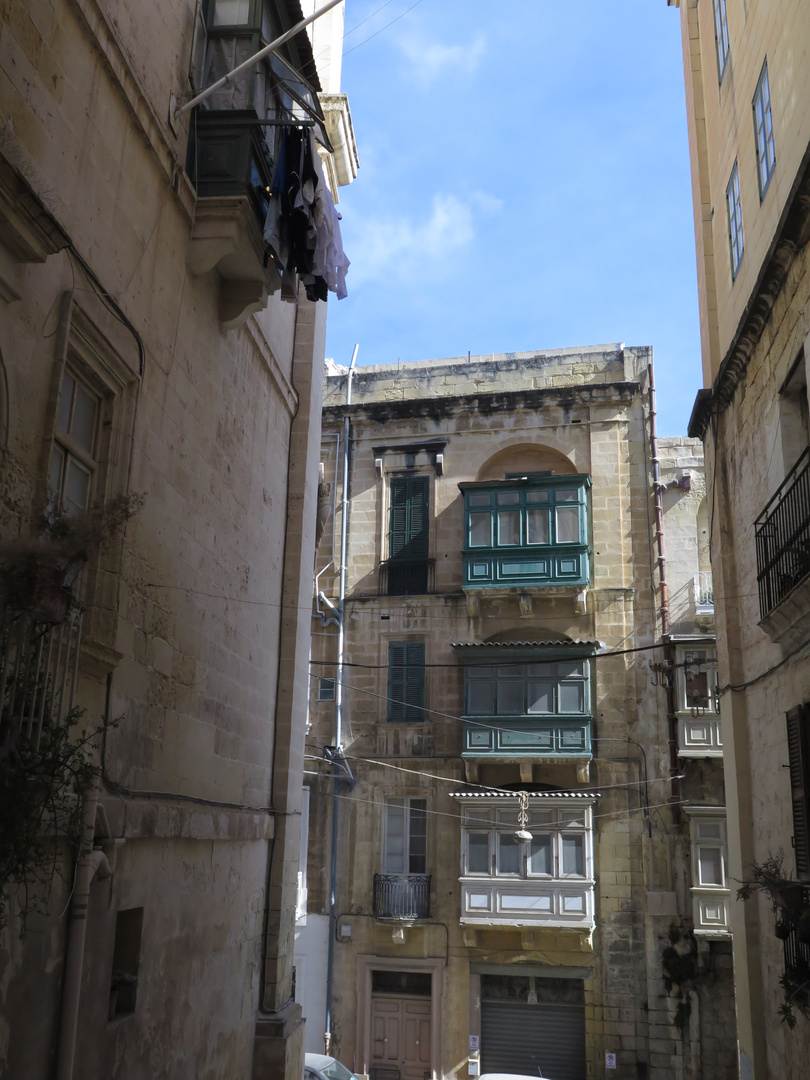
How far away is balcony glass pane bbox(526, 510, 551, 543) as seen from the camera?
22672 mm

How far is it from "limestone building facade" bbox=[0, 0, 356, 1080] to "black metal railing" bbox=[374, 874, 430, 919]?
11.1m

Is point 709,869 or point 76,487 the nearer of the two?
point 76,487

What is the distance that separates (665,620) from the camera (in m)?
22.0

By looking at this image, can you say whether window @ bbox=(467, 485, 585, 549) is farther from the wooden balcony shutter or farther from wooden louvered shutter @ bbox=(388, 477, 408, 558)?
wooden louvered shutter @ bbox=(388, 477, 408, 558)

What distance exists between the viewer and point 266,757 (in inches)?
427

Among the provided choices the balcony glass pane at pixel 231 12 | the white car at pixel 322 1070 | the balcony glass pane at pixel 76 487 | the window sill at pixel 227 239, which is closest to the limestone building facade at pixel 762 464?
the window sill at pixel 227 239

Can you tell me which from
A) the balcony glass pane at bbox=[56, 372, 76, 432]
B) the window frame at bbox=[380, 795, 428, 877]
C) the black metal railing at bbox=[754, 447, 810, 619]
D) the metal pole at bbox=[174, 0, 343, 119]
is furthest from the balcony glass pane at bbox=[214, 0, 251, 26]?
the window frame at bbox=[380, 795, 428, 877]

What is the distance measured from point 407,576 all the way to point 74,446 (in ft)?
58.2

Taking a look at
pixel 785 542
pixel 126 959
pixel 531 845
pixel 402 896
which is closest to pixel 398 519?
pixel 531 845

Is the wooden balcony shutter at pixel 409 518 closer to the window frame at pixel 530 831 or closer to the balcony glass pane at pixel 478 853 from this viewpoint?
the window frame at pixel 530 831

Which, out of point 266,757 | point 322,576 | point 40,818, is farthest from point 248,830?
point 322,576

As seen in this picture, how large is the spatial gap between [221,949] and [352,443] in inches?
677

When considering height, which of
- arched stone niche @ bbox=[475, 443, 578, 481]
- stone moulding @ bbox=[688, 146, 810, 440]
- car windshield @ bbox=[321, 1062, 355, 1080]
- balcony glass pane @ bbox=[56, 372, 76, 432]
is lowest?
car windshield @ bbox=[321, 1062, 355, 1080]

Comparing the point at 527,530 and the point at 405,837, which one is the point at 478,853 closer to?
the point at 405,837
